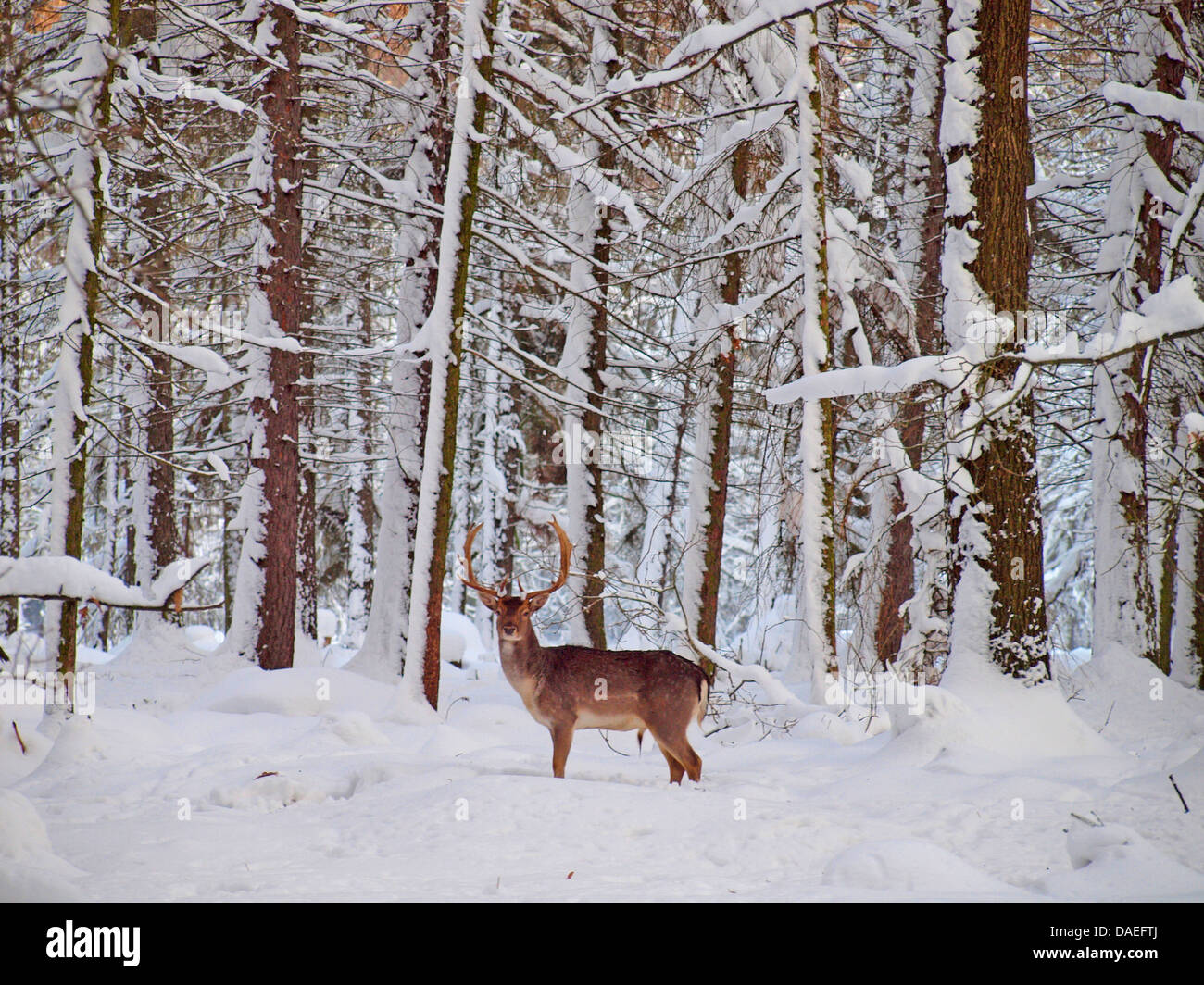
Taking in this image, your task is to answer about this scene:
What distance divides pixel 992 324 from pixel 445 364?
18.5 feet

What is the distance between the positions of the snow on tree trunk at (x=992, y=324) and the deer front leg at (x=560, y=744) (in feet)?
9.63

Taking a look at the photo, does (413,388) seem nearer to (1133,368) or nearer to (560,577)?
(560,577)

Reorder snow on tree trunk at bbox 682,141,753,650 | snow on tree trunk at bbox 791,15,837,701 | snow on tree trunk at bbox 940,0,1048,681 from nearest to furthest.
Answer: snow on tree trunk at bbox 940,0,1048,681, snow on tree trunk at bbox 791,15,837,701, snow on tree trunk at bbox 682,141,753,650

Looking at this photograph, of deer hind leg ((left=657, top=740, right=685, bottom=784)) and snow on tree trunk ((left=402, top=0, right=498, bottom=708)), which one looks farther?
snow on tree trunk ((left=402, top=0, right=498, bottom=708))

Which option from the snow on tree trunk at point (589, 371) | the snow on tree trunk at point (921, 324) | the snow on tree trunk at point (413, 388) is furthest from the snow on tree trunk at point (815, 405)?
the snow on tree trunk at point (413, 388)

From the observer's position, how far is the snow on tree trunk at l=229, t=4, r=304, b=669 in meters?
12.8

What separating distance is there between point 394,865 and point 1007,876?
289cm

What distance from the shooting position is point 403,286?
13.1 meters

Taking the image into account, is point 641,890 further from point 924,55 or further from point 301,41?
point 301,41

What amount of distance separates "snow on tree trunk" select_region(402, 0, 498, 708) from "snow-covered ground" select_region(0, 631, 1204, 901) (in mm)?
1519

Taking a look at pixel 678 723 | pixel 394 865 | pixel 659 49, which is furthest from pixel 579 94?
pixel 394 865

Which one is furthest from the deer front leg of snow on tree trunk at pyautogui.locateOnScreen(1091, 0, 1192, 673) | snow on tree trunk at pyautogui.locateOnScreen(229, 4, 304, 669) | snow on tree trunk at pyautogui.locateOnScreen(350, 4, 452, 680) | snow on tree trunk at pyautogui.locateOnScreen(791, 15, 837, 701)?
snow on tree trunk at pyautogui.locateOnScreen(1091, 0, 1192, 673)

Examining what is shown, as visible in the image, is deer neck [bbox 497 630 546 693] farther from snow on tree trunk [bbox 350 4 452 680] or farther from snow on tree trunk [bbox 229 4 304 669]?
snow on tree trunk [bbox 229 4 304 669]

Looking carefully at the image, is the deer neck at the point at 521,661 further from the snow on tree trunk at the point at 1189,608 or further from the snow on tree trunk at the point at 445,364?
the snow on tree trunk at the point at 1189,608
